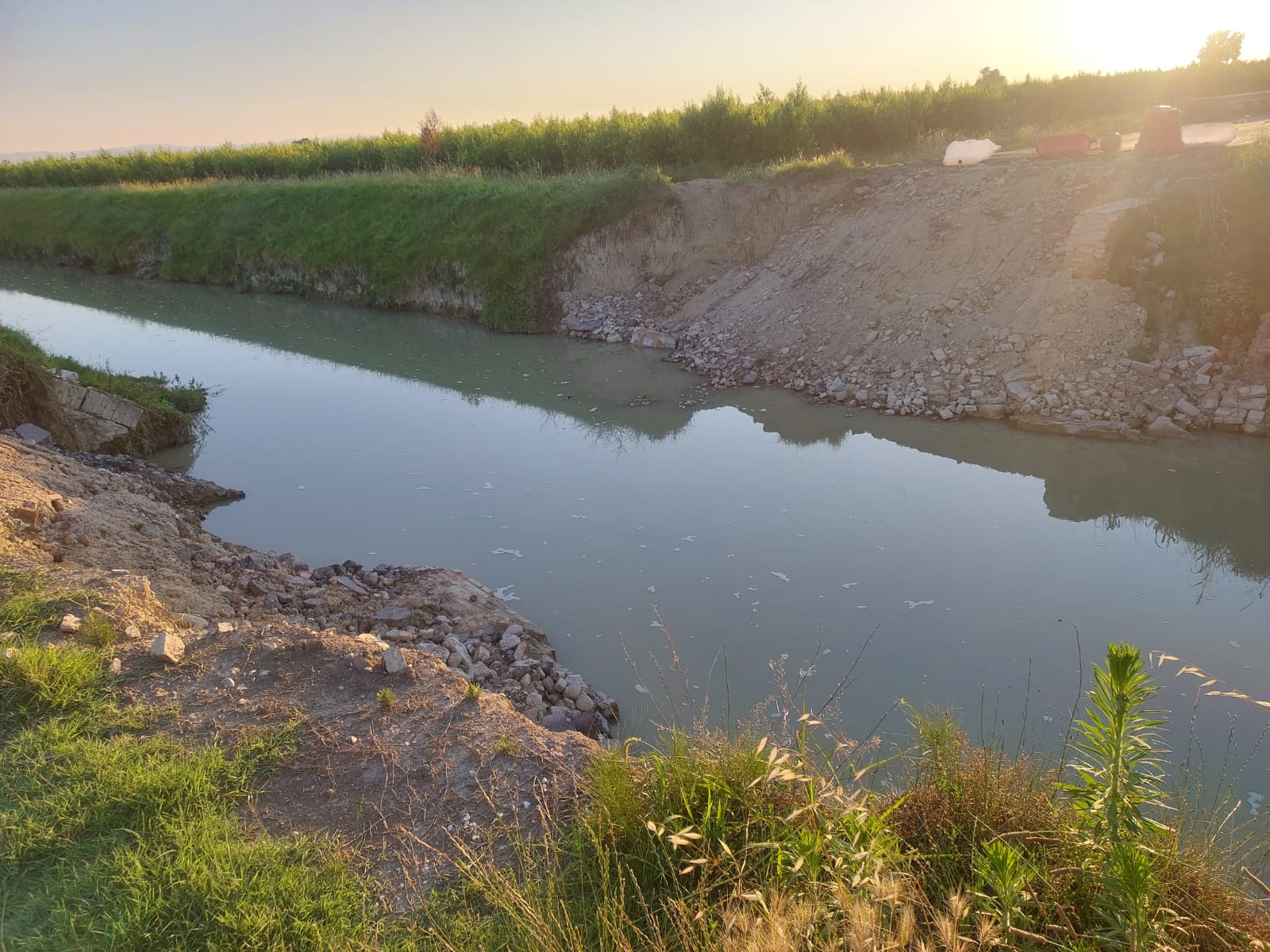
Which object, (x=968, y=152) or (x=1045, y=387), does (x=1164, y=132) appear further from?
(x=1045, y=387)

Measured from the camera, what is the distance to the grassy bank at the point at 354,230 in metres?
18.1

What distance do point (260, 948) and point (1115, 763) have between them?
2.85 metres

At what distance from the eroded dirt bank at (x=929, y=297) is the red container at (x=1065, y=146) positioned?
634mm

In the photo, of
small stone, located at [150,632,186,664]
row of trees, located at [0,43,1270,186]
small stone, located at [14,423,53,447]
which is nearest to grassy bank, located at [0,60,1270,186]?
row of trees, located at [0,43,1270,186]

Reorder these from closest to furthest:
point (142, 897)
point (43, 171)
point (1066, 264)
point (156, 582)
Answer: point (142, 897), point (156, 582), point (1066, 264), point (43, 171)

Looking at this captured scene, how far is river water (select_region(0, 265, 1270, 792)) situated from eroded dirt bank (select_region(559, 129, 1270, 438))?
2.33ft

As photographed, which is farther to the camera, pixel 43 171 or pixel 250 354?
pixel 43 171

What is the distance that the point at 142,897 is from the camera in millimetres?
2717

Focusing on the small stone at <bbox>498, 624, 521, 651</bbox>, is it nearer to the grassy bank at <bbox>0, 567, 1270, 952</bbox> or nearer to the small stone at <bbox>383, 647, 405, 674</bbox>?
the small stone at <bbox>383, 647, 405, 674</bbox>

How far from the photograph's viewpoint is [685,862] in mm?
2865

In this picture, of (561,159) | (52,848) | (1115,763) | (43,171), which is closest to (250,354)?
(561,159)

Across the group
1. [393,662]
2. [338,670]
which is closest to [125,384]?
[338,670]

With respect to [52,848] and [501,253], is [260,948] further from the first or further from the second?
[501,253]

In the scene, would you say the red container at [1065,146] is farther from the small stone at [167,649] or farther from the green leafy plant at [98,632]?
the green leafy plant at [98,632]
